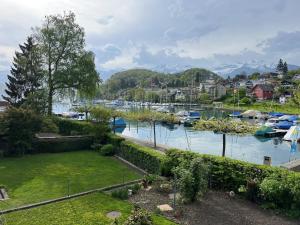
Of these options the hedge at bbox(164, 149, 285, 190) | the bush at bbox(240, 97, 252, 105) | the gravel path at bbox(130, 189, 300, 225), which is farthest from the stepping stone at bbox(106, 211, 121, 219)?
the bush at bbox(240, 97, 252, 105)

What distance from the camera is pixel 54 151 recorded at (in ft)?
87.4

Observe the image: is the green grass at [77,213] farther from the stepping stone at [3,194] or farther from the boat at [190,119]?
the boat at [190,119]

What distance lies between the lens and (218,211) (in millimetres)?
12828

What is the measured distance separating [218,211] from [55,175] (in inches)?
418

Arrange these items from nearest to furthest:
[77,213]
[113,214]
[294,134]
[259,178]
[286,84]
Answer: [113,214] < [77,213] < [259,178] < [294,134] < [286,84]

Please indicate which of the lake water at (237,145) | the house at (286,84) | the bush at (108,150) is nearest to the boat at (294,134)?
the lake water at (237,145)

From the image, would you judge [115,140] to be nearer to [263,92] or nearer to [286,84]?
[263,92]

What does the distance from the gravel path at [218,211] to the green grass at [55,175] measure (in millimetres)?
3928

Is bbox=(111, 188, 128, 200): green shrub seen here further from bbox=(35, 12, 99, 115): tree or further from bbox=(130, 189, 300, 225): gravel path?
bbox=(35, 12, 99, 115): tree

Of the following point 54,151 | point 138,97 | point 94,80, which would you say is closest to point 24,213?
point 54,151

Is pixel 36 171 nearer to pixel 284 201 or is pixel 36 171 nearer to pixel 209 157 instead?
pixel 209 157

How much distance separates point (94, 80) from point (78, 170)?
20.9 meters

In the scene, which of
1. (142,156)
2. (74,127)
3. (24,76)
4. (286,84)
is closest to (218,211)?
(142,156)

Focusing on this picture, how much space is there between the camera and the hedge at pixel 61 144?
25.9m
